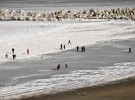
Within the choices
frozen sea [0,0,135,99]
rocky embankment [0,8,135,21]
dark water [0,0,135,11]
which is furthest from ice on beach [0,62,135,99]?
dark water [0,0,135,11]

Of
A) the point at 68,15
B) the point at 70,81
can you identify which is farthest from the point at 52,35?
the point at 68,15

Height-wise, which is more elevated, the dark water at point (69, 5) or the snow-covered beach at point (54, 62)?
the dark water at point (69, 5)

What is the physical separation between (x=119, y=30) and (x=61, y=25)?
6.22 m

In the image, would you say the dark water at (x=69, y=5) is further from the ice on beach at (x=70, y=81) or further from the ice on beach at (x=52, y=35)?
the ice on beach at (x=70, y=81)

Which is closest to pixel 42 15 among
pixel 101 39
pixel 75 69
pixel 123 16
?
pixel 123 16

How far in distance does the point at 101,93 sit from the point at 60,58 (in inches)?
323

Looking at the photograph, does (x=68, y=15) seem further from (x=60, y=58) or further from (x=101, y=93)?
(x=101, y=93)

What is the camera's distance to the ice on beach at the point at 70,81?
20.6 meters

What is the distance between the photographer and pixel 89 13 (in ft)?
191

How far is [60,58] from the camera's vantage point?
2825 centimetres

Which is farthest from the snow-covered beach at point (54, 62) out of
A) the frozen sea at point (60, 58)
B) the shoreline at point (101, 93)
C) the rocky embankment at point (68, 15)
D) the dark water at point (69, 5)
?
the dark water at point (69, 5)

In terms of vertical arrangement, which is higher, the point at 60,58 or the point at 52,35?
the point at 52,35

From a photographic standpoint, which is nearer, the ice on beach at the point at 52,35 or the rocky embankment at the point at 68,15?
the ice on beach at the point at 52,35

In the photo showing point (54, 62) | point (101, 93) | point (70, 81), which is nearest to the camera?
point (101, 93)
